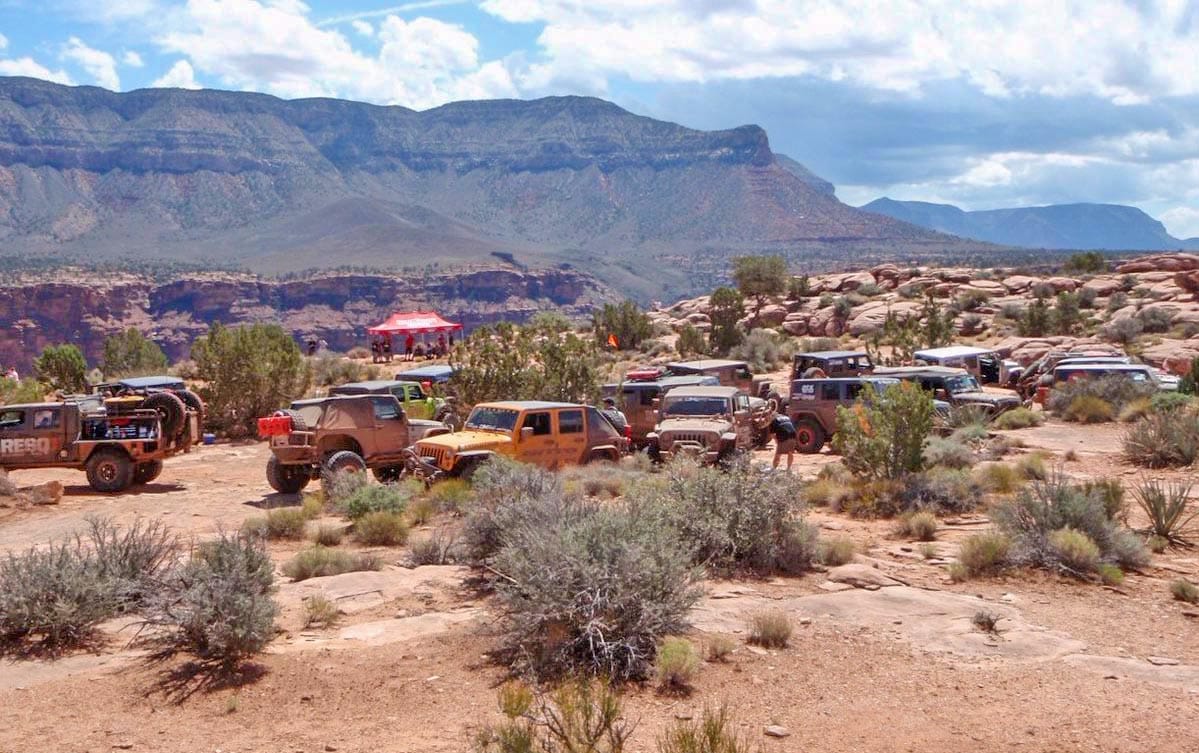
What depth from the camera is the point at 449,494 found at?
1472 centimetres

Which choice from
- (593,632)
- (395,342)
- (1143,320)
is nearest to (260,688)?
(593,632)

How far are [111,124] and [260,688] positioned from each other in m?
177

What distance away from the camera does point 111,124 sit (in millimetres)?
164625

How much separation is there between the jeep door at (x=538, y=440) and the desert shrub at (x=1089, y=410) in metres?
15.2

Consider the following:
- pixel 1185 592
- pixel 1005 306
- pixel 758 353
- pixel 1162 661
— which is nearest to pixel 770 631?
pixel 1162 661

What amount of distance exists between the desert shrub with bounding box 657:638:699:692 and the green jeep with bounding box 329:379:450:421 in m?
17.7

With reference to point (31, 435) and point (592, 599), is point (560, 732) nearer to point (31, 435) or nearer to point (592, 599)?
point (592, 599)

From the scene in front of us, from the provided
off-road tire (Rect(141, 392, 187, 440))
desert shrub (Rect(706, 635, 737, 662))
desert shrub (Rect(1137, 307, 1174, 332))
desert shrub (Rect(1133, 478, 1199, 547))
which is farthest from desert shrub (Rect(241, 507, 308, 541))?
desert shrub (Rect(1137, 307, 1174, 332))

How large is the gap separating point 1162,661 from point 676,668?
13.6ft

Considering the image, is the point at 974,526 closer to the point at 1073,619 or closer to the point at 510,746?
the point at 1073,619

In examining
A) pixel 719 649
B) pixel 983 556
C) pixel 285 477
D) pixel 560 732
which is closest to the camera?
pixel 560 732

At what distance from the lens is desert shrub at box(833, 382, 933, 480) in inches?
648

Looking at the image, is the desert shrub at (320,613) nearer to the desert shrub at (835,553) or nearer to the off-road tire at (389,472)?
the desert shrub at (835,553)

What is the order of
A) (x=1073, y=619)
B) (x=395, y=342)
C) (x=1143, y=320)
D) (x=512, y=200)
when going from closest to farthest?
1. (x=1073, y=619)
2. (x=1143, y=320)
3. (x=395, y=342)
4. (x=512, y=200)
